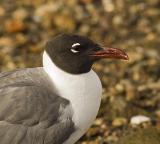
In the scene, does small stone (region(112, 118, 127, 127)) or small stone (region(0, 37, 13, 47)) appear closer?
small stone (region(112, 118, 127, 127))

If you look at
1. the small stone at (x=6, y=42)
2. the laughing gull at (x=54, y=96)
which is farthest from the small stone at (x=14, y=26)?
the laughing gull at (x=54, y=96)

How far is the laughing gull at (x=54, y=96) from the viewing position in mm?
4512

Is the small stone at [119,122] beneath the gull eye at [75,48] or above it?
beneath

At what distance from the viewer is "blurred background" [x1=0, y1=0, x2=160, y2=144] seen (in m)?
5.96

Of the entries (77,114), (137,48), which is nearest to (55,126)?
(77,114)

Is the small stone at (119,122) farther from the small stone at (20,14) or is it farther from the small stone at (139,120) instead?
the small stone at (20,14)

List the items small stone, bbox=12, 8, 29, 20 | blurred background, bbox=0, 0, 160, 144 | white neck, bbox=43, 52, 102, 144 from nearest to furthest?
white neck, bbox=43, 52, 102, 144 < blurred background, bbox=0, 0, 160, 144 < small stone, bbox=12, 8, 29, 20

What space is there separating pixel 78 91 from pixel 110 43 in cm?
277

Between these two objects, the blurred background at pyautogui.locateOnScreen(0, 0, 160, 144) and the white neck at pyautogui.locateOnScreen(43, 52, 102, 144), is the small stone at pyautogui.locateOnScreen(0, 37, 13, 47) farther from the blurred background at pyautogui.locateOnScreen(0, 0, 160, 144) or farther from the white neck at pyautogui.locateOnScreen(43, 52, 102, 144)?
the white neck at pyautogui.locateOnScreen(43, 52, 102, 144)

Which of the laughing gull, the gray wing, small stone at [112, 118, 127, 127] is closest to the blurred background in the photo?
small stone at [112, 118, 127, 127]

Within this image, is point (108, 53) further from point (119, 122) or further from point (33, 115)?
point (119, 122)

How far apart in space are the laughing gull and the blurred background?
93 centimetres

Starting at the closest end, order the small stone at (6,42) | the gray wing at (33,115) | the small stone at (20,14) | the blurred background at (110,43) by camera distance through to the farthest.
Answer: the gray wing at (33,115) < the blurred background at (110,43) < the small stone at (6,42) < the small stone at (20,14)

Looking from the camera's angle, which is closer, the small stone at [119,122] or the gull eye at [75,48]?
the gull eye at [75,48]
